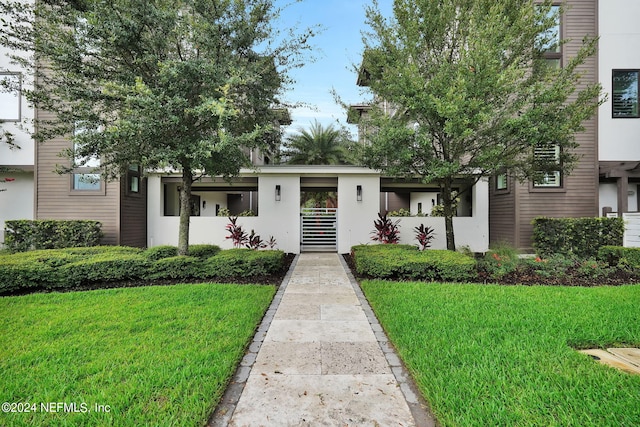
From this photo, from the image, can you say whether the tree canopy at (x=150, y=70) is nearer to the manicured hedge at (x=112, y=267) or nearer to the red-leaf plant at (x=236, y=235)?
the manicured hedge at (x=112, y=267)

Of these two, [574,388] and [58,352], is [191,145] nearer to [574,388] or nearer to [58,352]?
[58,352]

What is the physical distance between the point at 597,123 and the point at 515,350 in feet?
32.3

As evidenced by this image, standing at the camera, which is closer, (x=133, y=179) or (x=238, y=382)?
(x=238, y=382)

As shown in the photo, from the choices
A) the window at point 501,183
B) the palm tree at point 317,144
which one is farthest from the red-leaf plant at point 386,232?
the palm tree at point 317,144

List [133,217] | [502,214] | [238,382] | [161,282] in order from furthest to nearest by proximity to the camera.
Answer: [502,214]
[133,217]
[161,282]
[238,382]

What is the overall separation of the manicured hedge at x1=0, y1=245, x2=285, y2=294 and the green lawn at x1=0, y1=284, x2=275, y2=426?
0.70 metres

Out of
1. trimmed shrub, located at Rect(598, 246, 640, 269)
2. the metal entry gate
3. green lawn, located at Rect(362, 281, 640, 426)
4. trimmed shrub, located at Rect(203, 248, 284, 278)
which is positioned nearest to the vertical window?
trimmed shrub, located at Rect(203, 248, 284, 278)

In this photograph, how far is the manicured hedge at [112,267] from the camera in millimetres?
5348

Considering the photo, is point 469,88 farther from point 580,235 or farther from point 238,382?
point 238,382

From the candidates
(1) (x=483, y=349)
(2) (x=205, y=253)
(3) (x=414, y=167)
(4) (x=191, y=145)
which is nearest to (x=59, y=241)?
(2) (x=205, y=253)

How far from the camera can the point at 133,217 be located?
959 cm

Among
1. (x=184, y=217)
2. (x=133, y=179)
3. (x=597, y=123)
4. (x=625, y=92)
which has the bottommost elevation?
(x=184, y=217)

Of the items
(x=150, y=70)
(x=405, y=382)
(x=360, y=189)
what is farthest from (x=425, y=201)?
(x=405, y=382)

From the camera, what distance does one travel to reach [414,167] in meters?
7.14
